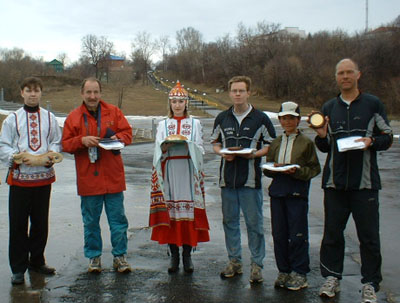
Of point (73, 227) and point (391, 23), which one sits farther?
point (391, 23)

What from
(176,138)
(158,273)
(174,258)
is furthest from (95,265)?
(176,138)

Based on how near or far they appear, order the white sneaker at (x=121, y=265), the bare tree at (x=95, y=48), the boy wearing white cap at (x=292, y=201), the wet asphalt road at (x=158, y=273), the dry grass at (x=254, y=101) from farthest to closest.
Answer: the bare tree at (x=95, y=48) < the dry grass at (x=254, y=101) < the white sneaker at (x=121, y=265) < the boy wearing white cap at (x=292, y=201) < the wet asphalt road at (x=158, y=273)

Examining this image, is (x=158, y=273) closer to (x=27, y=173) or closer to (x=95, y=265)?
(x=95, y=265)

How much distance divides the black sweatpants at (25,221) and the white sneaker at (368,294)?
343cm

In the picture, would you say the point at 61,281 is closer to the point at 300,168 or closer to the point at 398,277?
the point at 300,168

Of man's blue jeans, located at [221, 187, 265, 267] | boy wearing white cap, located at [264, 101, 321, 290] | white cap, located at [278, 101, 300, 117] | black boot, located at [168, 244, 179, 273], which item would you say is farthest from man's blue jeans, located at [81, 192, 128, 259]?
white cap, located at [278, 101, 300, 117]

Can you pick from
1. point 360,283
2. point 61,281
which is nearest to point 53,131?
point 61,281

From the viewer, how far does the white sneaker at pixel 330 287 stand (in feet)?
15.6

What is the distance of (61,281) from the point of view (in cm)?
529

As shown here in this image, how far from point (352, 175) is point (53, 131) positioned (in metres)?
3.24

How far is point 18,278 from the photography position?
5273 millimetres

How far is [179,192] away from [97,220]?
99cm

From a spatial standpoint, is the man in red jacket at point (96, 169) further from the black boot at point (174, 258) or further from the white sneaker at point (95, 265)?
the black boot at point (174, 258)

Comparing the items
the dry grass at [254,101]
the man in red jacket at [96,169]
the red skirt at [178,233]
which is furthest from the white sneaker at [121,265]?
the dry grass at [254,101]
